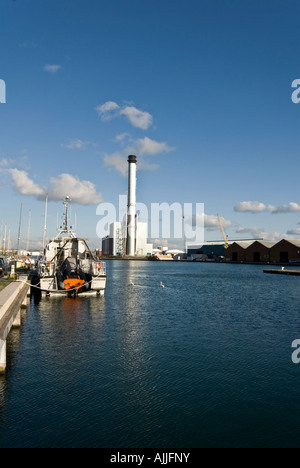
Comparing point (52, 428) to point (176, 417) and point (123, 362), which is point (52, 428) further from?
Result: point (123, 362)

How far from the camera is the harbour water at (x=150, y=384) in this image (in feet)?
40.5

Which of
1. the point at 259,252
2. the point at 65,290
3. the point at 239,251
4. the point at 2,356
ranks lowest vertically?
the point at 2,356

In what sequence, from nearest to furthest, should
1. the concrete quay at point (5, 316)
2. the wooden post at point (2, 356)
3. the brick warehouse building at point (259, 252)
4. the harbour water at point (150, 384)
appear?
the harbour water at point (150, 384)
the wooden post at point (2, 356)
the concrete quay at point (5, 316)
the brick warehouse building at point (259, 252)

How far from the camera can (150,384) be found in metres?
17.0

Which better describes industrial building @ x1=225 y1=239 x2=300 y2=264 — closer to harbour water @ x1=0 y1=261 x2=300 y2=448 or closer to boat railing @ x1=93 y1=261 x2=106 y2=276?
boat railing @ x1=93 y1=261 x2=106 y2=276

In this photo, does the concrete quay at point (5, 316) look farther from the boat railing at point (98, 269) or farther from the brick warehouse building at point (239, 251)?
the brick warehouse building at point (239, 251)

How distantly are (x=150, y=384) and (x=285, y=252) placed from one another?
16338cm

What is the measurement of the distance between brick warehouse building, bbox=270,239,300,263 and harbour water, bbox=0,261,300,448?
139 m

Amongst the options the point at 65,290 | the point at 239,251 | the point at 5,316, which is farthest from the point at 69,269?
the point at 239,251

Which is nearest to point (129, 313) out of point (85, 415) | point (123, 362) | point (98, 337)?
point (98, 337)

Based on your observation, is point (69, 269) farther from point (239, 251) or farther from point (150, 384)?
point (239, 251)

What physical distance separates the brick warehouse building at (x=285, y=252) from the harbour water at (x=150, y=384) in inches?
5465

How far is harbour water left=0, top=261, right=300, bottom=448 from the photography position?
12344 millimetres

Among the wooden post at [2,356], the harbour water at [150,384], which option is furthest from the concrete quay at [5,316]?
the harbour water at [150,384]
